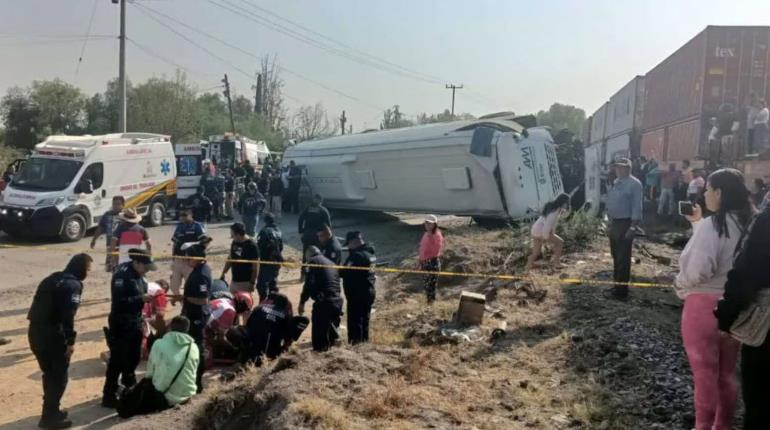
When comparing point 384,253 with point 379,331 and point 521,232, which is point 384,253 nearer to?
point 521,232

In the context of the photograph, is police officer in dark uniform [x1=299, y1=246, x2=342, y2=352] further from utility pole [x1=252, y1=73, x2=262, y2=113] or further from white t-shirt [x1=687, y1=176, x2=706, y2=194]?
utility pole [x1=252, y1=73, x2=262, y2=113]

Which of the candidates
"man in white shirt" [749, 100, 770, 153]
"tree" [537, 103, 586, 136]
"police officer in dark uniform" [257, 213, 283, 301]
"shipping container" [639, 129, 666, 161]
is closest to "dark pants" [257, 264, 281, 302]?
"police officer in dark uniform" [257, 213, 283, 301]

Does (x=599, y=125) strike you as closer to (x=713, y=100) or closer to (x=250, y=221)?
(x=713, y=100)

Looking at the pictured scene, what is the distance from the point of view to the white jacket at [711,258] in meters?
3.79

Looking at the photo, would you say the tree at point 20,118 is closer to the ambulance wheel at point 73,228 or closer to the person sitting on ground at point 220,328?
the ambulance wheel at point 73,228

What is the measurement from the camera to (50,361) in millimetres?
5562

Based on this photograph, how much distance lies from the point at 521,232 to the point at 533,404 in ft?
25.2

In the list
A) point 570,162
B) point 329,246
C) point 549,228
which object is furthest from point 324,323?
point 570,162

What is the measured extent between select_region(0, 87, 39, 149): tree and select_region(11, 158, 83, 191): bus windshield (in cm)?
2716

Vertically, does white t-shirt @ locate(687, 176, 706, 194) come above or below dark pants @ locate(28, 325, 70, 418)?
above

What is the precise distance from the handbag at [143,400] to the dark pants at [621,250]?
5.15 metres

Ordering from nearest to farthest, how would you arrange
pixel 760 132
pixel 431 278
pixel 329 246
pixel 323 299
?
pixel 323 299 < pixel 329 246 < pixel 431 278 < pixel 760 132

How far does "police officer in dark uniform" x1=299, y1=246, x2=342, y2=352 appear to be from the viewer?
22.2 feet

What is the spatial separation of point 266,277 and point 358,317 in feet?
7.25
